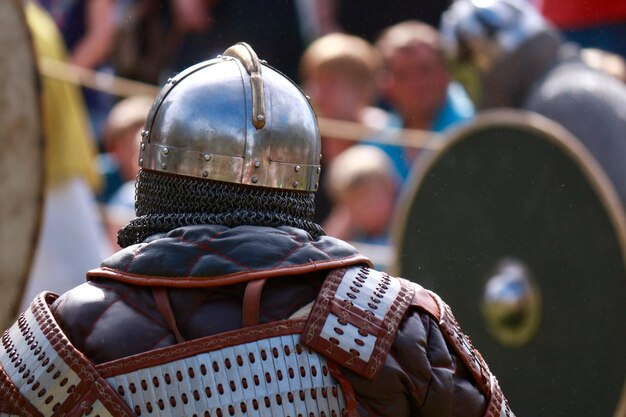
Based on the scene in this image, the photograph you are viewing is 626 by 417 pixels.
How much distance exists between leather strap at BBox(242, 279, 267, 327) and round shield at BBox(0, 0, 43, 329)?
3221mm

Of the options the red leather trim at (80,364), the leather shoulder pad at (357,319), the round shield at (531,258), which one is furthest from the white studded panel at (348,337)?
the round shield at (531,258)

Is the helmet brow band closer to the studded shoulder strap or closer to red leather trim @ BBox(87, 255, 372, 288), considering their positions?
red leather trim @ BBox(87, 255, 372, 288)

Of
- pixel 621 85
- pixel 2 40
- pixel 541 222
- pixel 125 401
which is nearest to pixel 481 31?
pixel 621 85

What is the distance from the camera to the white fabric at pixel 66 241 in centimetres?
722

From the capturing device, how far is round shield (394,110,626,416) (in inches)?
216

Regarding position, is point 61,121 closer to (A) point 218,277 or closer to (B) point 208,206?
(B) point 208,206

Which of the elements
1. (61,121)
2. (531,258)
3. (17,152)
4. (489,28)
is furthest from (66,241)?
(531,258)

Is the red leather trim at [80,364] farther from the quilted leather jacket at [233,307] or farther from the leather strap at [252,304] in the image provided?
the leather strap at [252,304]

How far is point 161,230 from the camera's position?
3434 millimetres

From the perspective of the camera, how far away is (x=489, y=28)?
6.80 m

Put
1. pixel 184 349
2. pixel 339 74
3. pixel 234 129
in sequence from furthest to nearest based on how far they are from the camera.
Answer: pixel 339 74 < pixel 234 129 < pixel 184 349

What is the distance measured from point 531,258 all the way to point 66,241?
2506 millimetres

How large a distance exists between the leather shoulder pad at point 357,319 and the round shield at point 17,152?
3.24 meters

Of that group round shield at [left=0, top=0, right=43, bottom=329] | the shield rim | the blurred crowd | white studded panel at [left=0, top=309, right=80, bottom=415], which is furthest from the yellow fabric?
white studded panel at [left=0, top=309, right=80, bottom=415]
